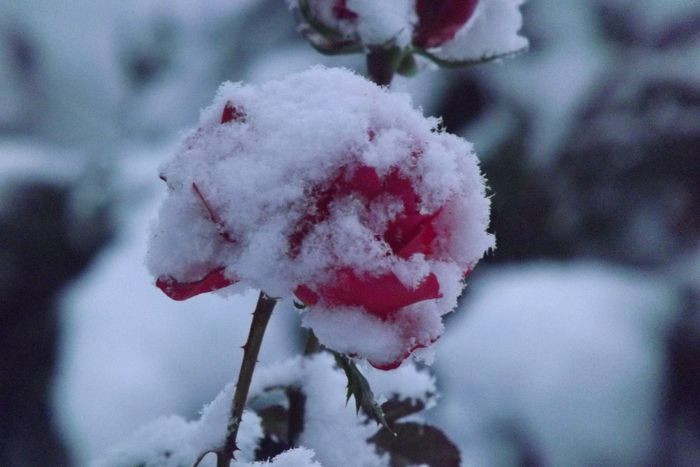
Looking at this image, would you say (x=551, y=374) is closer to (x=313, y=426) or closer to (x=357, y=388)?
(x=313, y=426)

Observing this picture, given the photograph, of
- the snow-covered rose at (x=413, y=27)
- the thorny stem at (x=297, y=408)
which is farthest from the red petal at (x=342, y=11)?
the thorny stem at (x=297, y=408)

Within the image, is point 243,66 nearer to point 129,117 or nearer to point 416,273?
point 129,117

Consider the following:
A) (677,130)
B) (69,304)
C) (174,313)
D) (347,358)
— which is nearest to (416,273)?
(347,358)

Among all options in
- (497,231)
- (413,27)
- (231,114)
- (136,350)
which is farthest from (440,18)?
(136,350)

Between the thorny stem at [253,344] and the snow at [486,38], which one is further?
the snow at [486,38]

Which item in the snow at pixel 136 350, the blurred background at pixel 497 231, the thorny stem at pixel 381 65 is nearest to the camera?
the thorny stem at pixel 381 65

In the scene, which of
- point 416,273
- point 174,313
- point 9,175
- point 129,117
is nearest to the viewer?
point 416,273

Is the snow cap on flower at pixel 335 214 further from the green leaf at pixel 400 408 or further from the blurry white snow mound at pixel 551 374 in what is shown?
the blurry white snow mound at pixel 551 374

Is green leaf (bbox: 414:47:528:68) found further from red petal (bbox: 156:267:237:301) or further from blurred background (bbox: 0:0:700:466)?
blurred background (bbox: 0:0:700:466)

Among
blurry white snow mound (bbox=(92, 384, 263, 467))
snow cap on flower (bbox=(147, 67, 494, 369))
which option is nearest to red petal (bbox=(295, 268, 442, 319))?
snow cap on flower (bbox=(147, 67, 494, 369))
